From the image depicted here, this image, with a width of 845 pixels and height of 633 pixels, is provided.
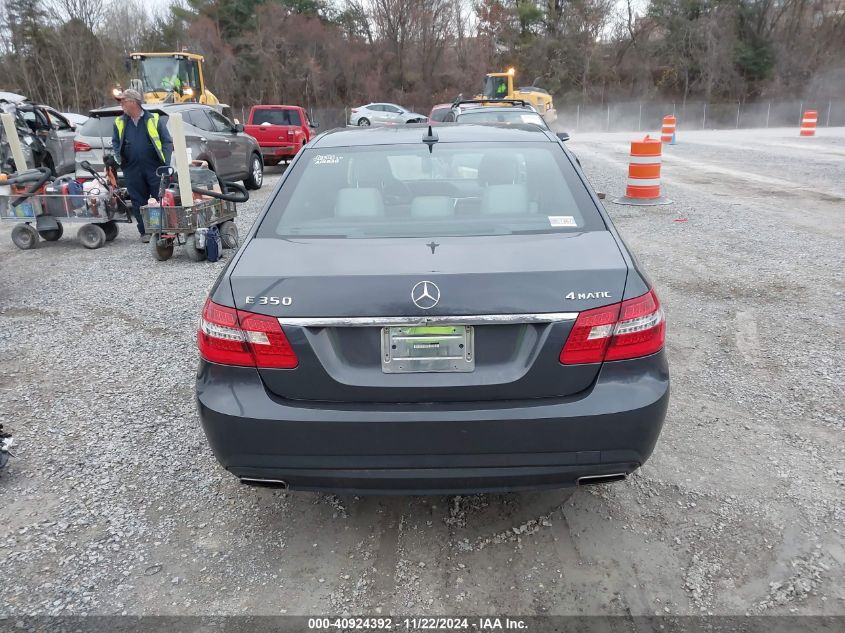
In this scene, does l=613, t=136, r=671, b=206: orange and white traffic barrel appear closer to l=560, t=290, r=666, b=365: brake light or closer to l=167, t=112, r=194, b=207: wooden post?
l=167, t=112, r=194, b=207: wooden post

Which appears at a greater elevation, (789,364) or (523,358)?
(523,358)

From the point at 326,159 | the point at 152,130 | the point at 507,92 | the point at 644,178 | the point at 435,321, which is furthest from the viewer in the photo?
the point at 507,92

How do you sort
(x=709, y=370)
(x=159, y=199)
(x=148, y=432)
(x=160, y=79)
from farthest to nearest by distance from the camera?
(x=160, y=79), (x=159, y=199), (x=709, y=370), (x=148, y=432)

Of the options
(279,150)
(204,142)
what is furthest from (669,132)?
(204,142)

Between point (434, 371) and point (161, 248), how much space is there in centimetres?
672

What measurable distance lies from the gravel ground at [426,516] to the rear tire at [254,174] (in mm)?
9071

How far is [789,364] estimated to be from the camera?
4.60m

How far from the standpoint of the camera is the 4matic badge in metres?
2.34

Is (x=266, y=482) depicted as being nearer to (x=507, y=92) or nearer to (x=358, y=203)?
(x=358, y=203)

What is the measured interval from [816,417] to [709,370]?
0.79m

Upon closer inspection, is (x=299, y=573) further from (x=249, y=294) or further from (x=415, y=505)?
(x=249, y=294)

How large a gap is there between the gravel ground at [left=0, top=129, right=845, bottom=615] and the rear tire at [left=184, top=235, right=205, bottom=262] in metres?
2.63

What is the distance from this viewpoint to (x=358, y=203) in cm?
312

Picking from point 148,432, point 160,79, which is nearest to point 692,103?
point 160,79
